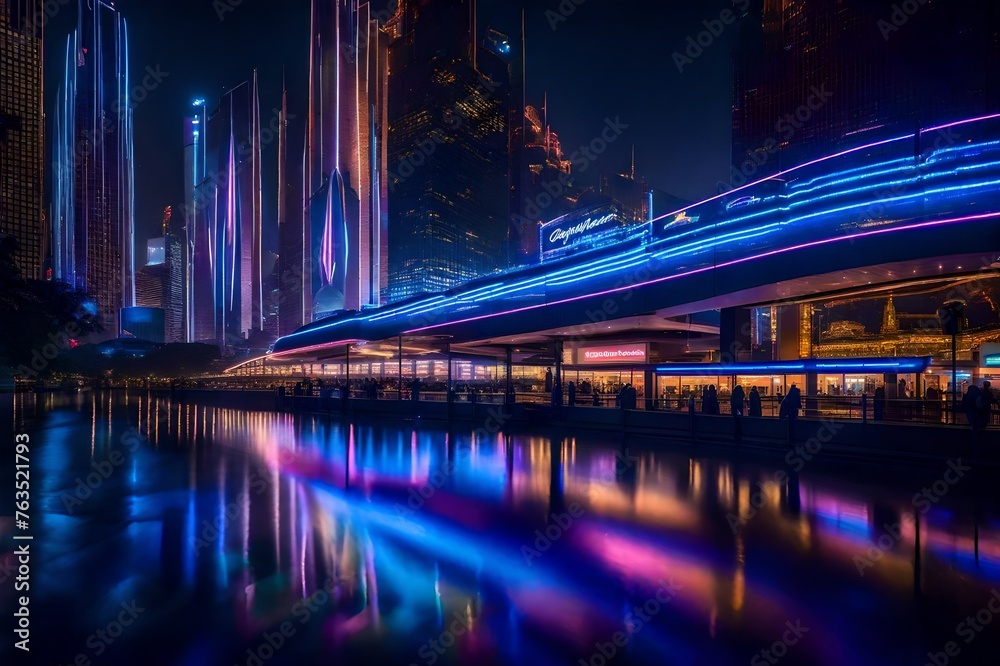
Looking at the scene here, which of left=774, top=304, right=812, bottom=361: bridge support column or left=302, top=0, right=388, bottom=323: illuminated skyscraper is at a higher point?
left=302, top=0, right=388, bottom=323: illuminated skyscraper

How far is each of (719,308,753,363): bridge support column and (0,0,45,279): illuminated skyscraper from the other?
47.3 m

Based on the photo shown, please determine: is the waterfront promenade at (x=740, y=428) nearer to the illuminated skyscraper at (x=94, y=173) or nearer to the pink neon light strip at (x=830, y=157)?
the pink neon light strip at (x=830, y=157)

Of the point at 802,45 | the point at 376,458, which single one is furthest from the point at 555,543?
the point at 802,45

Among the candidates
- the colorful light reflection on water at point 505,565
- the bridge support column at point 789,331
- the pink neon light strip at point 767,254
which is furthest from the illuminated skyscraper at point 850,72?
the colorful light reflection on water at point 505,565

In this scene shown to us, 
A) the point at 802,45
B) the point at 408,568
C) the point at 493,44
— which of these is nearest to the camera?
the point at 408,568

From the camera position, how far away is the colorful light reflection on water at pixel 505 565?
445 cm

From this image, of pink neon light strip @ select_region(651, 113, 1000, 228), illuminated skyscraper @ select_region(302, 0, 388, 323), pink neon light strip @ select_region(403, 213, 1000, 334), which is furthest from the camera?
illuminated skyscraper @ select_region(302, 0, 388, 323)

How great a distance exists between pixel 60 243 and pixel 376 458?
16873cm

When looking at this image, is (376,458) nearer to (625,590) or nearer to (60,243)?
(625,590)

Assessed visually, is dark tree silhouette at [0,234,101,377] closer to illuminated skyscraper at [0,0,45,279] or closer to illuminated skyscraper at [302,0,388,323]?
illuminated skyscraper at [0,0,45,279]

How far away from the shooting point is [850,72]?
71.7m

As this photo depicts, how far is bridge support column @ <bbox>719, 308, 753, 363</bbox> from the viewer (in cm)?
2539

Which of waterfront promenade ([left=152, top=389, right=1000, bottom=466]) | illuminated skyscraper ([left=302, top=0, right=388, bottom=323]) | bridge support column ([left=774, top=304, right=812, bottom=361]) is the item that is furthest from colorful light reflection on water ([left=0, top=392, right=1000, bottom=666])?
illuminated skyscraper ([left=302, top=0, right=388, bottom=323])

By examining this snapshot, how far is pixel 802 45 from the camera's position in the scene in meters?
78.2
